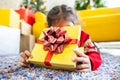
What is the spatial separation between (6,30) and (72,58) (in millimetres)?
1022

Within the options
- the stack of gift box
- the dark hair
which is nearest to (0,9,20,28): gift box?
the stack of gift box

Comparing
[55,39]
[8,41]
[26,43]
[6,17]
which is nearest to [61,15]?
[55,39]

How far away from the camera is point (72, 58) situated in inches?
22.0

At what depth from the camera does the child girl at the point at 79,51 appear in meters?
0.59

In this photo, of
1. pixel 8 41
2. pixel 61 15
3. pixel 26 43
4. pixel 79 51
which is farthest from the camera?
pixel 26 43

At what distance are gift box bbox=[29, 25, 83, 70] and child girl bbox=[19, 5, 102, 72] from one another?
26 millimetres

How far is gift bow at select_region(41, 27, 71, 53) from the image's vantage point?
0.61 m

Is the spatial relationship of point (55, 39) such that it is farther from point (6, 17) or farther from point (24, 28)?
point (24, 28)

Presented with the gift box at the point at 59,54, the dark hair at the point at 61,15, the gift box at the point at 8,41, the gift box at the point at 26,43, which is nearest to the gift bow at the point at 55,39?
the gift box at the point at 59,54

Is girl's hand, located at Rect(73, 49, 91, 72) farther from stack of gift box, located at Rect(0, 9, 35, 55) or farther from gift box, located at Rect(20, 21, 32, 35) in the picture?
gift box, located at Rect(20, 21, 32, 35)

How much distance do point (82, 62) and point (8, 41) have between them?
1.01 metres

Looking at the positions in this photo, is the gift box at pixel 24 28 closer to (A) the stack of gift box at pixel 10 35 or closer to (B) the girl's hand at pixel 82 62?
(A) the stack of gift box at pixel 10 35

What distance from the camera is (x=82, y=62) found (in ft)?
1.94

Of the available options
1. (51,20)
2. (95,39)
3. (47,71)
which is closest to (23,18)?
(95,39)
